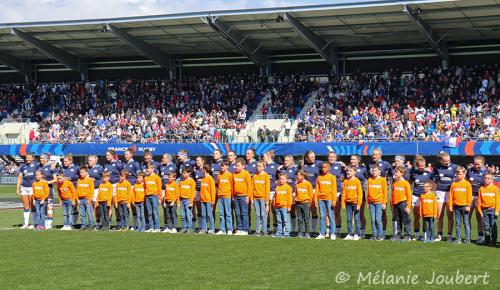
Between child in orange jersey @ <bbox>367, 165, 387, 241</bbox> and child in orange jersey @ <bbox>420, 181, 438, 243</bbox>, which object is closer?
child in orange jersey @ <bbox>420, 181, 438, 243</bbox>

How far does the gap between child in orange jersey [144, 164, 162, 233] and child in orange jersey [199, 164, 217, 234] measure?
3.75 feet

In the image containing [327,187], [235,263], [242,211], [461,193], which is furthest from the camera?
[242,211]

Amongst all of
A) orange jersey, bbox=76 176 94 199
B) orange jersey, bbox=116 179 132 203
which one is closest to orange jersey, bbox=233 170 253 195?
orange jersey, bbox=116 179 132 203

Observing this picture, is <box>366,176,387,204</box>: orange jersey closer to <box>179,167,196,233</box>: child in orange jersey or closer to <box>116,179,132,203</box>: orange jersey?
<box>179,167,196,233</box>: child in orange jersey

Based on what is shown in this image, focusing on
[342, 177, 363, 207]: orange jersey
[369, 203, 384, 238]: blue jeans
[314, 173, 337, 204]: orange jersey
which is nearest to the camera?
[369, 203, 384, 238]: blue jeans

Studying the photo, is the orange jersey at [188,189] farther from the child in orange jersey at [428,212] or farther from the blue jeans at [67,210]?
the child in orange jersey at [428,212]

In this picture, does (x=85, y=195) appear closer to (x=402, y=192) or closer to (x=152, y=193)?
(x=152, y=193)

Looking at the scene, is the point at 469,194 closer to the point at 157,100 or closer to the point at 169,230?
the point at 169,230

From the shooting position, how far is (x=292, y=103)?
4522 cm

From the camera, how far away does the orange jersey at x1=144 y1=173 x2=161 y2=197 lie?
60.4ft

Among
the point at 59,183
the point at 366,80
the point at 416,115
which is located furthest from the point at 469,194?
the point at 366,80

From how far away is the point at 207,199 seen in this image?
58.1 feet

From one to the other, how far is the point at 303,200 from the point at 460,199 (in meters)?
3.08

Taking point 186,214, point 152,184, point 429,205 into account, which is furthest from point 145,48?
point 429,205
